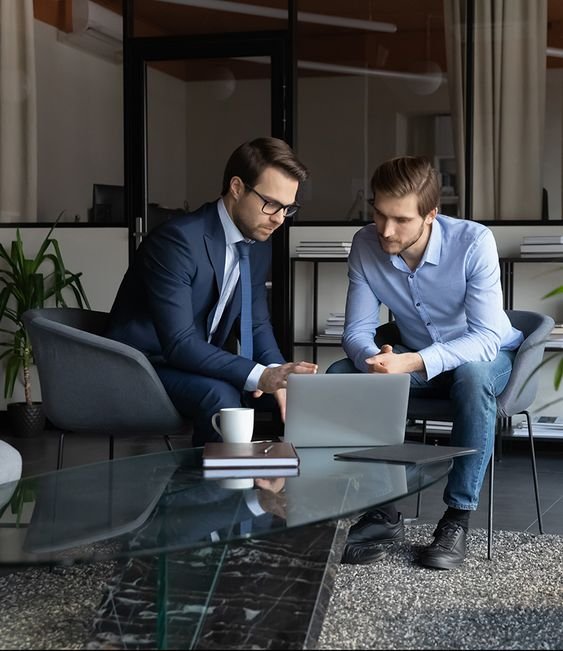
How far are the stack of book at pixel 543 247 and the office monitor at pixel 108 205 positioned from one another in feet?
7.40

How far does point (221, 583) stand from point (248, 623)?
0.44 feet

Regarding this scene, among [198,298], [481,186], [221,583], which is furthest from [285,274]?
[221,583]

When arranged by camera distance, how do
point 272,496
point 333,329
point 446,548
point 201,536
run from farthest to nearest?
point 333,329, point 446,548, point 272,496, point 201,536

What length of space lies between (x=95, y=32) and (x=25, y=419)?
7.23ft

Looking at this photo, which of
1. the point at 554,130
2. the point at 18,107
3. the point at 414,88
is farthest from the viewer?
the point at 18,107

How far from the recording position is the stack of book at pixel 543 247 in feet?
15.9

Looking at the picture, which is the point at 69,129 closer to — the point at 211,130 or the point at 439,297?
the point at 211,130

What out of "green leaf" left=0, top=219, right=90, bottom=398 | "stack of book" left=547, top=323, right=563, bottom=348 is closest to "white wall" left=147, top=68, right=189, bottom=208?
"green leaf" left=0, top=219, right=90, bottom=398

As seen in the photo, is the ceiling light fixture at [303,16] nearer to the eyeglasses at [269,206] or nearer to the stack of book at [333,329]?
the stack of book at [333,329]

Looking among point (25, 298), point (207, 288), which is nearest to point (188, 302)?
point (207, 288)

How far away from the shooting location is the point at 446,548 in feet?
9.37

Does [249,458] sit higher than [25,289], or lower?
lower

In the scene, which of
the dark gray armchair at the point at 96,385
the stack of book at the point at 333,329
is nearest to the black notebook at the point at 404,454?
the dark gray armchair at the point at 96,385

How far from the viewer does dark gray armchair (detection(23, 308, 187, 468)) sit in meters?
2.97
